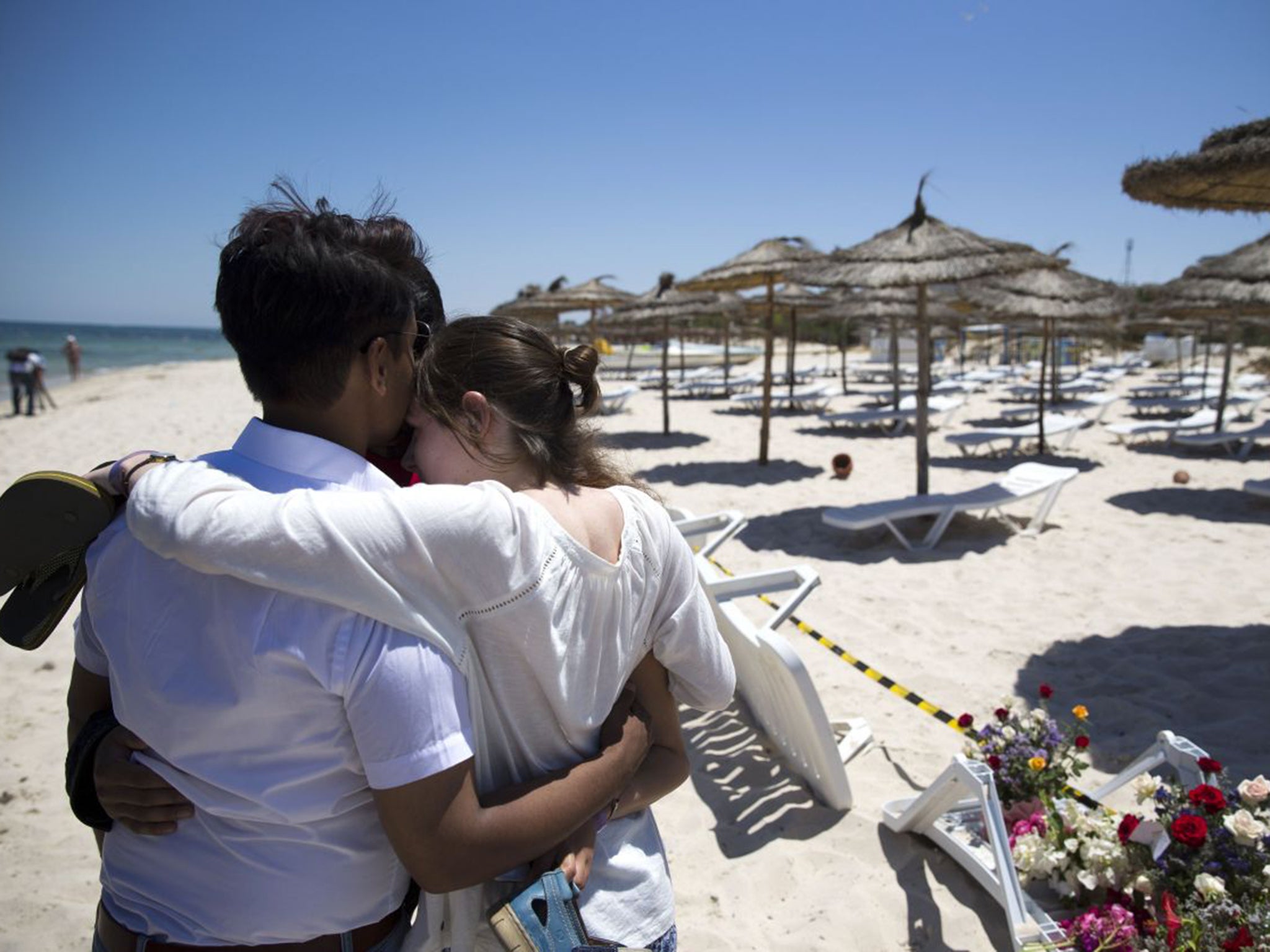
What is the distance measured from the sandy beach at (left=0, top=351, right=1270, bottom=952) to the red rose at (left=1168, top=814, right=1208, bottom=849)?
0.61m

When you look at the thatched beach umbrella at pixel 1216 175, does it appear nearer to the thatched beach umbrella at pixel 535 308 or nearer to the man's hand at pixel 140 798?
the man's hand at pixel 140 798

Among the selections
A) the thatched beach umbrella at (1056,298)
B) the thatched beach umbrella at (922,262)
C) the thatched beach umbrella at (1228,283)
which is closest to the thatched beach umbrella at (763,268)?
the thatched beach umbrella at (922,262)

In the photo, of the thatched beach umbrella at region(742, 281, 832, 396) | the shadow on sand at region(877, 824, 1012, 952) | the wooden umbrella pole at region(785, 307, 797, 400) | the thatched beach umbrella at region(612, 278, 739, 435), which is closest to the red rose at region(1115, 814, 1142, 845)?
the shadow on sand at region(877, 824, 1012, 952)

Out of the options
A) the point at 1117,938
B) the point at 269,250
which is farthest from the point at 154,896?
the point at 1117,938

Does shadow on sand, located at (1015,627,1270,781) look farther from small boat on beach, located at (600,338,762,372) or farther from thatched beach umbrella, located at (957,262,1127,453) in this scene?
small boat on beach, located at (600,338,762,372)

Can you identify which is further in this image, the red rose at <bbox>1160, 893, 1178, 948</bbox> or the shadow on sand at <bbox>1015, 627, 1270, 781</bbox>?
the shadow on sand at <bbox>1015, 627, 1270, 781</bbox>

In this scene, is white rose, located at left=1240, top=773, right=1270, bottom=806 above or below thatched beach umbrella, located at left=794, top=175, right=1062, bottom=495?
below

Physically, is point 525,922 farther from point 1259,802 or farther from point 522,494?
point 1259,802

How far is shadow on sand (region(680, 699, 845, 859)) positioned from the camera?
9.11 feet

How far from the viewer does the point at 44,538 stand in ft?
2.97

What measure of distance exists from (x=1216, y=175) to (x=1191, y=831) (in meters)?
3.26

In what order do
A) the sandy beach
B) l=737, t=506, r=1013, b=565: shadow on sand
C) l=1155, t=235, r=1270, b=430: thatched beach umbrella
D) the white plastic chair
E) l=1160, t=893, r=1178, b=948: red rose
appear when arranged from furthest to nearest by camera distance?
l=1155, t=235, r=1270, b=430: thatched beach umbrella
l=737, t=506, r=1013, b=565: shadow on sand
the white plastic chair
the sandy beach
l=1160, t=893, r=1178, b=948: red rose

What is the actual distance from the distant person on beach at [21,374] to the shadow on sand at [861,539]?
55.5 ft

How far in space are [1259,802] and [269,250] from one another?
2.44 metres
